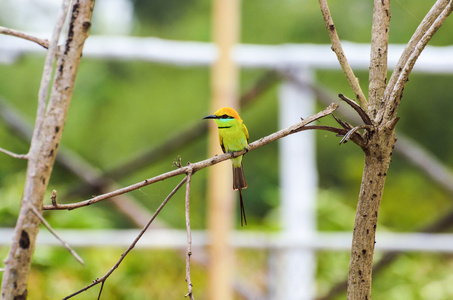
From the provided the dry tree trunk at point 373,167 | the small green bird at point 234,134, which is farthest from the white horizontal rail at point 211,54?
the dry tree trunk at point 373,167

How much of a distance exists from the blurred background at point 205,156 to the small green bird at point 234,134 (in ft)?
3.15

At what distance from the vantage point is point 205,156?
3764 millimetres

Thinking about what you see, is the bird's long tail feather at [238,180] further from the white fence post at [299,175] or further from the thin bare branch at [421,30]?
the white fence post at [299,175]

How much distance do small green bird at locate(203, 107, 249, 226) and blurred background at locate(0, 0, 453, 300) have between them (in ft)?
3.15

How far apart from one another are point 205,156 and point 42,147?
3.36 m

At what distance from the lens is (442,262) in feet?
7.14

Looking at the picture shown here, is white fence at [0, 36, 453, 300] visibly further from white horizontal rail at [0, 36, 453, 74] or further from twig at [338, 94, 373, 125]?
twig at [338, 94, 373, 125]

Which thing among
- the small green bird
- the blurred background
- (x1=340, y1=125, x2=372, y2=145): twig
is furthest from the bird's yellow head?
the blurred background

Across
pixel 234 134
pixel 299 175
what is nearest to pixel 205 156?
pixel 299 175

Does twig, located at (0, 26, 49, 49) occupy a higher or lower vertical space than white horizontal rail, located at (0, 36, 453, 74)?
lower

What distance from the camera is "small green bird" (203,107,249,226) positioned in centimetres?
42

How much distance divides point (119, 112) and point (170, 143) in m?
2.32

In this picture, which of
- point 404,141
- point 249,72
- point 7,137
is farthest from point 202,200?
point 404,141

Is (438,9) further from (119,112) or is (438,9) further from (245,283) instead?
(119,112)
